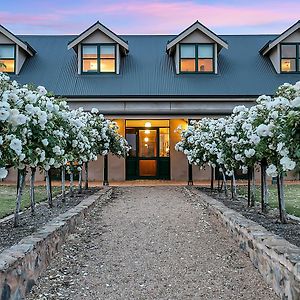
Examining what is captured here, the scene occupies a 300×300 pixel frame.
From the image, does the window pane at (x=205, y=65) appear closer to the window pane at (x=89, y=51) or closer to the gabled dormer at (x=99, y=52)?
the gabled dormer at (x=99, y=52)

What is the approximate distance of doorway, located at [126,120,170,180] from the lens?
20797 mm

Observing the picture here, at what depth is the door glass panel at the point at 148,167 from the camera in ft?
68.5

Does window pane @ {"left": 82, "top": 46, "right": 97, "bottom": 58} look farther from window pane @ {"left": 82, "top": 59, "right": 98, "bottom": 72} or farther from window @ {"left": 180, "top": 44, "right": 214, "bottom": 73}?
window @ {"left": 180, "top": 44, "right": 214, "bottom": 73}

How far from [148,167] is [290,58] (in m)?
7.41

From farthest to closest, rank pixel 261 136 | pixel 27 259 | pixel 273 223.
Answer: pixel 273 223
pixel 261 136
pixel 27 259

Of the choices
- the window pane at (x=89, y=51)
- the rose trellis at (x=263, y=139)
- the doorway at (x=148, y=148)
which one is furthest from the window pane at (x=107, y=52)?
the rose trellis at (x=263, y=139)

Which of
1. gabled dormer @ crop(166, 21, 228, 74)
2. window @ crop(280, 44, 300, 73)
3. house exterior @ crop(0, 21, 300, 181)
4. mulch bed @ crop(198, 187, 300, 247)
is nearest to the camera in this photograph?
mulch bed @ crop(198, 187, 300, 247)

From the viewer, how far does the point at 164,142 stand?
20.9 meters

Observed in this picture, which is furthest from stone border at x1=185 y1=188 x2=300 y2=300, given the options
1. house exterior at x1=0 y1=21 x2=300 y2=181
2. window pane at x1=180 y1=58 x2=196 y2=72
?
window pane at x1=180 y1=58 x2=196 y2=72

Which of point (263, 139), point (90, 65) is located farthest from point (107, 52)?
point (263, 139)

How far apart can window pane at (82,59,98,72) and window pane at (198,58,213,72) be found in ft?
14.3

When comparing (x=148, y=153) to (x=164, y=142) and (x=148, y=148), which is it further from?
(x=164, y=142)

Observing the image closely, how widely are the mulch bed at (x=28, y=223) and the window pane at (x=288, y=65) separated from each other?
1253 centimetres

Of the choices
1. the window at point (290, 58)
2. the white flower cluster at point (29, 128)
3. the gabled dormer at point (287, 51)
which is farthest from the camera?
the window at point (290, 58)
